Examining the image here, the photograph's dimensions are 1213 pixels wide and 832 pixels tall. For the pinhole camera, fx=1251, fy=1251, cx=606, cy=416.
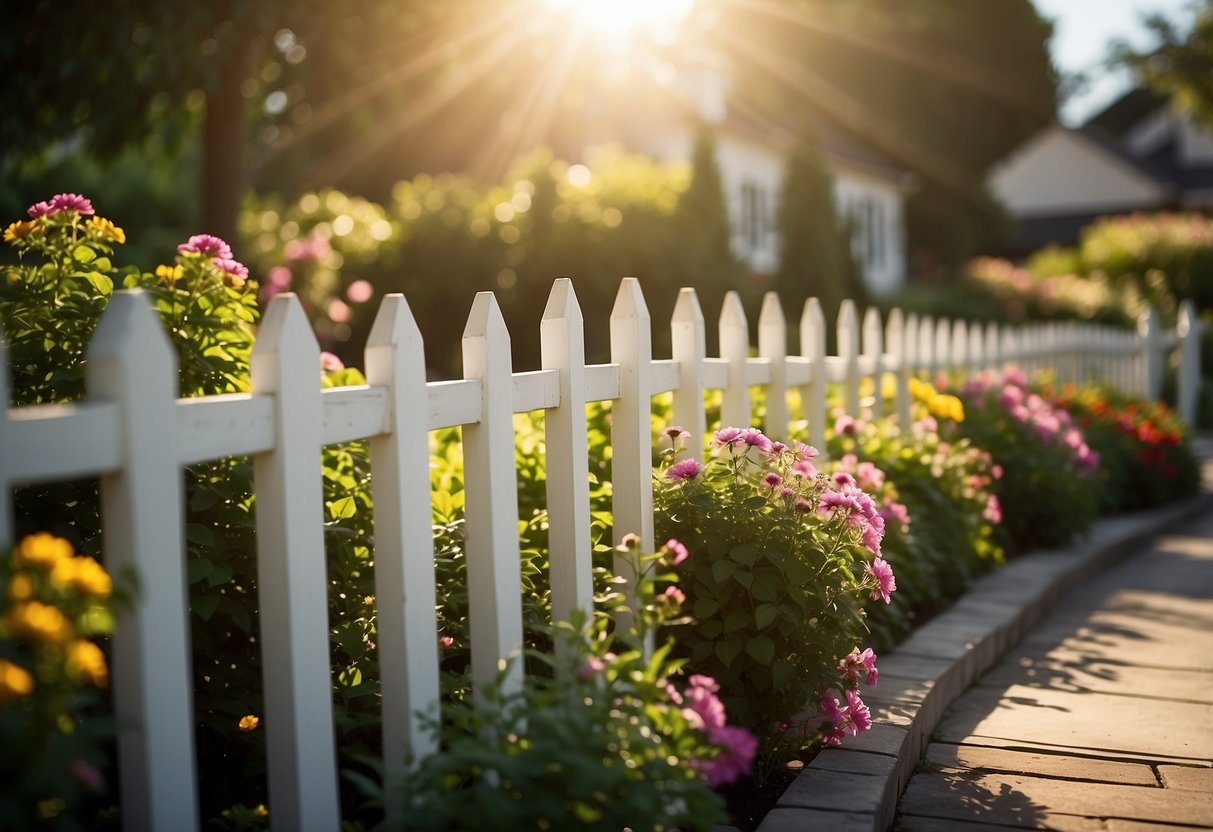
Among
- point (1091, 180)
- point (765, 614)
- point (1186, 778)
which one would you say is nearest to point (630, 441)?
point (765, 614)

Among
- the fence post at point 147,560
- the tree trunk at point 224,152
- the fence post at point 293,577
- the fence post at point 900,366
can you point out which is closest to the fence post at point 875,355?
the fence post at point 900,366

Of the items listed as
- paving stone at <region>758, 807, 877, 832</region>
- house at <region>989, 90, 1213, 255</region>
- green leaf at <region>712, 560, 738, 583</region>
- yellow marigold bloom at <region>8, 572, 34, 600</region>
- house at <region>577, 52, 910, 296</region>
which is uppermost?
house at <region>989, 90, 1213, 255</region>

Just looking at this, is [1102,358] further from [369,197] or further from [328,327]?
[369,197]

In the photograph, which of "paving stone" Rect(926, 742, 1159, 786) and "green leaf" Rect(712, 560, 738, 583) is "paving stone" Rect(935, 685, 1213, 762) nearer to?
"paving stone" Rect(926, 742, 1159, 786)

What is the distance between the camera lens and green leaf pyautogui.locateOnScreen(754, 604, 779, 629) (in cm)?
292

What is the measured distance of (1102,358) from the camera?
440 inches

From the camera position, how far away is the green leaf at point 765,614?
9.57 ft

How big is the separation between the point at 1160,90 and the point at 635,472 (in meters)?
34.1

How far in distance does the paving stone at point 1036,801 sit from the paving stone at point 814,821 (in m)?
0.39

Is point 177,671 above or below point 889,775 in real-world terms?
above

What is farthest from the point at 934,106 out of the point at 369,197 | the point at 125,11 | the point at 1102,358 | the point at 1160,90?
the point at 125,11

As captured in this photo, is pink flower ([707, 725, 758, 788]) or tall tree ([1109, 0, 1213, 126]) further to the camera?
tall tree ([1109, 0, 1213, 126])

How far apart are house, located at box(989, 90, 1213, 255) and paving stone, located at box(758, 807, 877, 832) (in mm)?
45486

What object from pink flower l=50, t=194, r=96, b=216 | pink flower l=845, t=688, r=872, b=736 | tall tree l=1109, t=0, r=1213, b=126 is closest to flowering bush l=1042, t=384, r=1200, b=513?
pink flower l=845, t=688, r=872, b=736
